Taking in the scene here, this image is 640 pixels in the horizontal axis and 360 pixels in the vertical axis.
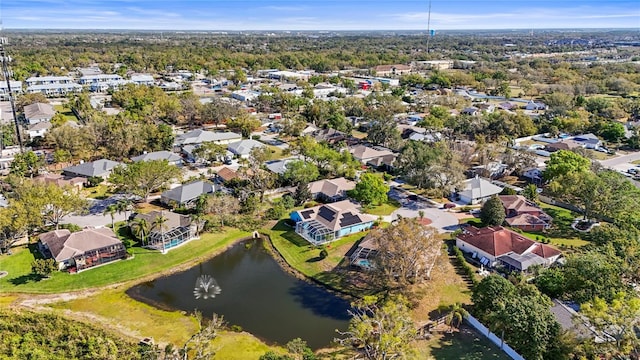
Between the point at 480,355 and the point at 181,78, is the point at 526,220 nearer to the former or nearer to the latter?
the point at 480,355

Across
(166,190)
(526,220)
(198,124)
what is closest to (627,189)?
(526,220)

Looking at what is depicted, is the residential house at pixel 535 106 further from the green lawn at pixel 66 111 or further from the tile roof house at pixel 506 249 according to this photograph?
the green lawn at pixel 66 111

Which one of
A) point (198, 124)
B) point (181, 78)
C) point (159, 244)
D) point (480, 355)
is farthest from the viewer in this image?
point (181, 78)

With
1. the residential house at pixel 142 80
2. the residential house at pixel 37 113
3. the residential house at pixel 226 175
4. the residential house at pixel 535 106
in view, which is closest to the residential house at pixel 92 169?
the residential house at pixel 226 175

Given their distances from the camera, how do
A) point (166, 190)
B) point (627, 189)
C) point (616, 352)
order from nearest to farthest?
point (616, 352), point (627, 189), point (166, 190)

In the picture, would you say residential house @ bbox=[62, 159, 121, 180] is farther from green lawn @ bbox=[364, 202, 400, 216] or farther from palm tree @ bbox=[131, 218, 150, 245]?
green lawn @ bbox=[364, 202, 400, 216]

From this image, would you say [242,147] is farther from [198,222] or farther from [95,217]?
[198,222]

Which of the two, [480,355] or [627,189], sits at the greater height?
[627,189]

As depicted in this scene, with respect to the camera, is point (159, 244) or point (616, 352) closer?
point (616, 352)
